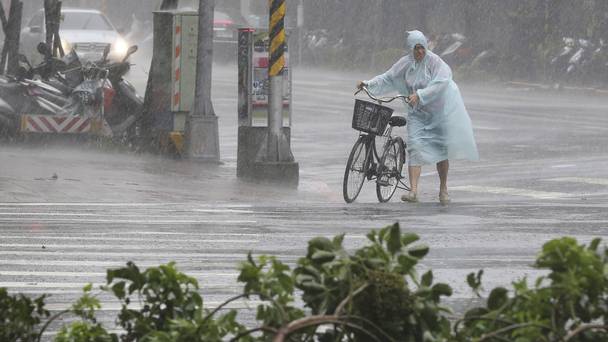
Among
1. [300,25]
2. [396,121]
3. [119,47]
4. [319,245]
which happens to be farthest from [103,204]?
[300,25]

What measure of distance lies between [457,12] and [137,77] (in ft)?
38.0

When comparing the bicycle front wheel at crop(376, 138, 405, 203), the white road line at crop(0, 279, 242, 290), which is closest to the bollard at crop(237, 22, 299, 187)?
the bicycle front wheel at crop(376, 138, 405, 203)

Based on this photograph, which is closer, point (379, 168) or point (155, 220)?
point (155, 220)

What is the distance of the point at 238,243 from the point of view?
1104 cm

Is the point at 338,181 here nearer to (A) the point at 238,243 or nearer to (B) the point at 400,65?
(B) the point at 400,65

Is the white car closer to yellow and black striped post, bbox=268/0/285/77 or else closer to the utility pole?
the utility pole

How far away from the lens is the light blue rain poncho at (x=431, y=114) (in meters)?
14.4

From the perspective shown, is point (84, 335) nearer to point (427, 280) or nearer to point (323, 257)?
point (323, 257)

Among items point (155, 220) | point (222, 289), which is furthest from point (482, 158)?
point (222, 289)

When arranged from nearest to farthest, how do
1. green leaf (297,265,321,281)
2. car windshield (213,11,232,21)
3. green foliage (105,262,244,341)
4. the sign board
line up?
green leaf (297,265,321,281), green foliage (105,262,244,341), the sign board, car windshield (213,11,232,21)

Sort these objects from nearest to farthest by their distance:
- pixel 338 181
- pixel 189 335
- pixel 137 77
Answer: pixel 189 335 → pixel 338 181 → pixel 137 77

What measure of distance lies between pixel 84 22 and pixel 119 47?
1.62 metres

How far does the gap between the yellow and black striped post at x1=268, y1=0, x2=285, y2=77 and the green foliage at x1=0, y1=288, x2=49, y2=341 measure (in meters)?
11.6

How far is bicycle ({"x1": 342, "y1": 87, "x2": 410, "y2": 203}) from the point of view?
1461 cm
